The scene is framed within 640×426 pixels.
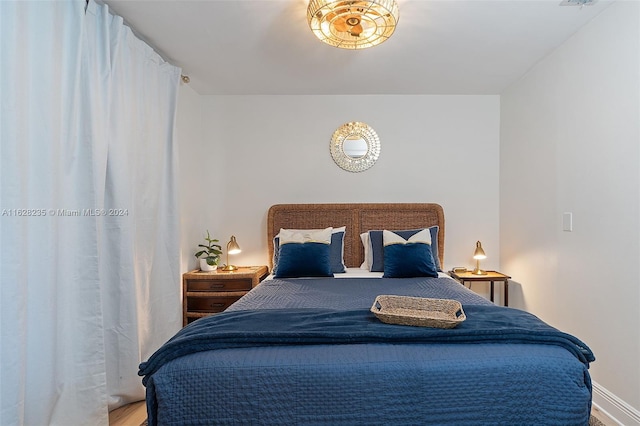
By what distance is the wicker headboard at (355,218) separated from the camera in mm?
3658

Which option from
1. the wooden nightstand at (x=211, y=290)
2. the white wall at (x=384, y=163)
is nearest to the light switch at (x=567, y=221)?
the white wall at (x=384, y=163)

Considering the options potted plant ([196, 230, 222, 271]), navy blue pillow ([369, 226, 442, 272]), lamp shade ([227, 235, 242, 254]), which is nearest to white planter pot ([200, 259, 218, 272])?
potted plant ([196, 230, 222, 271])

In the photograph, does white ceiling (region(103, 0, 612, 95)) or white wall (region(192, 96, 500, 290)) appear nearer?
white ceiling (region(103, 0, 612, 95))

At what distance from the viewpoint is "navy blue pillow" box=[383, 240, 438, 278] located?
115 inches

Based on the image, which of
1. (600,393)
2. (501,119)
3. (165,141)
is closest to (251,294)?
(165,141)

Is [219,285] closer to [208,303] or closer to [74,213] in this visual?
[208,303]

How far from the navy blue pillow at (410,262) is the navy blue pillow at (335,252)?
→ 47 centimetres

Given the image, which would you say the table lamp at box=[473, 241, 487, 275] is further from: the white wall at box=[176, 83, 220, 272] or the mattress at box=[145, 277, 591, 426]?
the white wall at box=[176, 83, 220, 272]

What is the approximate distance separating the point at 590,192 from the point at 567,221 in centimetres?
30

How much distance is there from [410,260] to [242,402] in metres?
1.93

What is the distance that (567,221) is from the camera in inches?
102

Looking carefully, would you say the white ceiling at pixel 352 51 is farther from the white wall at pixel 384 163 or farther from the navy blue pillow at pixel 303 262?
the navy blue pillow at pixel 303 262

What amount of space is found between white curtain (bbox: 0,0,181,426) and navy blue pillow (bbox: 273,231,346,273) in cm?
112

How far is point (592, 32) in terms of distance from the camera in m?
2.33
